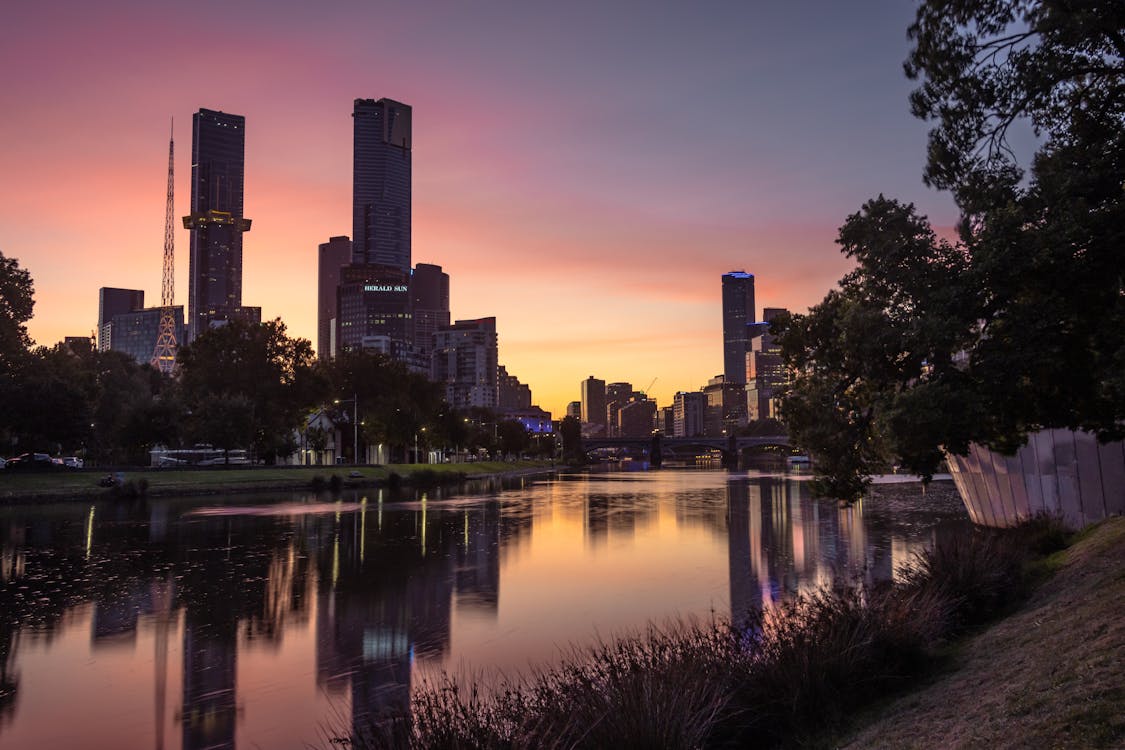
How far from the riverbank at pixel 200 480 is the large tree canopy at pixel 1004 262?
64.4 meters

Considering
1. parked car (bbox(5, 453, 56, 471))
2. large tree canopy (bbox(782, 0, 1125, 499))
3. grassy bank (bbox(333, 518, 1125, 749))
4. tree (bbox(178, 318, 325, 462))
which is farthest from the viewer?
tree (bbox(178, 318, 325, 462))

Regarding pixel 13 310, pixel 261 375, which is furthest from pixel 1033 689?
pixel 261 375

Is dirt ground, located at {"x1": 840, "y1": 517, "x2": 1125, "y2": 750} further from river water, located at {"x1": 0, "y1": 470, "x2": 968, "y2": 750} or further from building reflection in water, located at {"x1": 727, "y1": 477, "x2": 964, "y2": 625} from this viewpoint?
river water, located at {"x1": 0, "y1": 470, "x2": 968, "y2": 750}

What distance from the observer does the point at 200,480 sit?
75.4m

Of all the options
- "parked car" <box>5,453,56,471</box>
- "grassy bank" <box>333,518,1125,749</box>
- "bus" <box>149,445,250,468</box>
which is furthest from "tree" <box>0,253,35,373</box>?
"grassy bank" <box>333,518,1125,749</box>

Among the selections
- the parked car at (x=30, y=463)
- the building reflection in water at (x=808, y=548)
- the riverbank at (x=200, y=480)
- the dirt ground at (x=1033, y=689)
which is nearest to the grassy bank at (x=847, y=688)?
the dirt ground at (x=1033, y=689)

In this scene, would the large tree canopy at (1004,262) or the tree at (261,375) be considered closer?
the large tree canopy at (1004,262)

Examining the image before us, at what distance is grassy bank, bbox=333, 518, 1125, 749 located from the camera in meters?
7.73

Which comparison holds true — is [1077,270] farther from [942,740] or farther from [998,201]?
[942,740]

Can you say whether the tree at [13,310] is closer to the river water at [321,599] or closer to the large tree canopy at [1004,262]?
the river water at [321,599]

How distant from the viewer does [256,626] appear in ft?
60.7

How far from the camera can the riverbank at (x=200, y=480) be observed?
6115 centimetres

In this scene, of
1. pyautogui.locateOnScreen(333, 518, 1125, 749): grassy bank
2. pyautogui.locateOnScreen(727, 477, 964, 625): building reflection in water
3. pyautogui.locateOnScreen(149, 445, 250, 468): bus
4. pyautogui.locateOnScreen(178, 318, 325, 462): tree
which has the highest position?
pyautogui.locateOnScreen(178, 318, 325, 462): tree

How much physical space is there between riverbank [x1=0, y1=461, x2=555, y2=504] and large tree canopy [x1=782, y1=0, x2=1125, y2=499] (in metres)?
64.4
